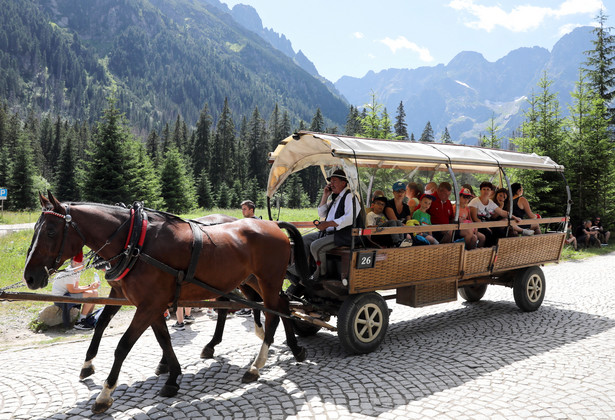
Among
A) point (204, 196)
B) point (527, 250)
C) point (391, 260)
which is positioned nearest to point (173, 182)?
point (204, 196)

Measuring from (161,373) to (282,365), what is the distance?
1.50 m

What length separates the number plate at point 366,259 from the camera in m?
5.90

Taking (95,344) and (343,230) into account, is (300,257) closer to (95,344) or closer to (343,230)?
(343,230)

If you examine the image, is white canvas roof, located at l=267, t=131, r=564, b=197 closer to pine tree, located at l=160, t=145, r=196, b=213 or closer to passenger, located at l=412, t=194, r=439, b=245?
passenger, located at l=412, t=194, r=439, b=245

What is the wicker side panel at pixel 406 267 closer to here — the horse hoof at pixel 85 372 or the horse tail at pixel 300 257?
the horse tail at pixel 300 257

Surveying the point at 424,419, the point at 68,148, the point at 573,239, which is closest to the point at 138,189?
the point at 573,239

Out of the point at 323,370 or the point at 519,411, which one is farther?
the point at 323,370

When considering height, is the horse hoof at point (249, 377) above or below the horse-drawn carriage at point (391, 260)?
below

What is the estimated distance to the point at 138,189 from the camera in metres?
27.7

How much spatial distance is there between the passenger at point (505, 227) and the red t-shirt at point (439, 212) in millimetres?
1168

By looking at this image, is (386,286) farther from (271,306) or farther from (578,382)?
(578,382)

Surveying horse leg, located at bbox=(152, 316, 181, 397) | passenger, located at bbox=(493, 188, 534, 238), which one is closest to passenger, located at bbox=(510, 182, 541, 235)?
passenger, located at bbox=(493, 188, 534, 238)

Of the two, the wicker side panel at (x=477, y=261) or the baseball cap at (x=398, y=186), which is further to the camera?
the baseball cap at (x=398, y=186)

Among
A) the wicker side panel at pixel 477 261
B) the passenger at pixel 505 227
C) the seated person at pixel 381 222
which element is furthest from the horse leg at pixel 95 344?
the passenger at pixel 505 227
